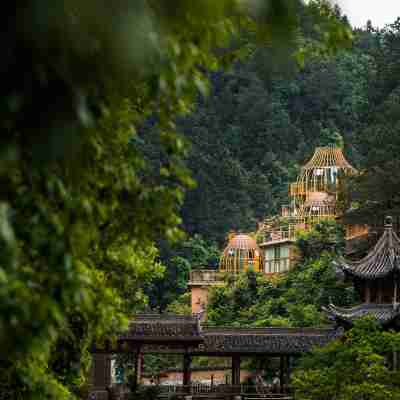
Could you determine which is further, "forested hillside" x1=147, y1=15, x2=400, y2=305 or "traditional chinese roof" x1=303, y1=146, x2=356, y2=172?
"forested hillside" x1=147, y1=15, x2=400, y2=305

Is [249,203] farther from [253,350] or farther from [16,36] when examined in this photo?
[16,36]

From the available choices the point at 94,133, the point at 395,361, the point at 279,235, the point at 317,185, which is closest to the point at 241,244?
the point at 279,235

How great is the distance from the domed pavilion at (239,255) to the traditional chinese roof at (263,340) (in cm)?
2697

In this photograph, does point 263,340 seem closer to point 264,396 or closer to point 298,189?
point 264,396

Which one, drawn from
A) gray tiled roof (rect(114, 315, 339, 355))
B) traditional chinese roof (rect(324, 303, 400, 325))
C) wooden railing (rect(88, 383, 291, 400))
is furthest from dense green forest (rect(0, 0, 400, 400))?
wooden railing (rect(88, 383, 291, 400))

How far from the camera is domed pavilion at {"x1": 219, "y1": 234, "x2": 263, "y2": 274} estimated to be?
64.1 metres

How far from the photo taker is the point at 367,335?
26109 millimetres

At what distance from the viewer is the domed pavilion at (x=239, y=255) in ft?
210

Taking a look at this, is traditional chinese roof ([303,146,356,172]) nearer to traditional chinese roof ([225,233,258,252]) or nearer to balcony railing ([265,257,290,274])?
traditional chinese roof ([225,233,258,252])

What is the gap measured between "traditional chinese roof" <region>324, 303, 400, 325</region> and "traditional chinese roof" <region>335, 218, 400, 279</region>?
0.95 metres

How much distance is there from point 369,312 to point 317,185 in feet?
110

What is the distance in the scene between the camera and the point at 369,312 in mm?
33469

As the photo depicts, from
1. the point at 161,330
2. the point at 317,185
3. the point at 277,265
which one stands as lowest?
the point at 161,330

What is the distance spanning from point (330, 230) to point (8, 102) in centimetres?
5076
